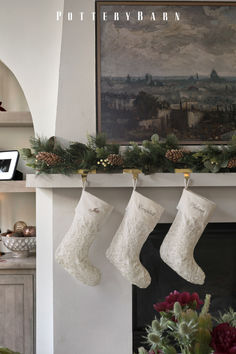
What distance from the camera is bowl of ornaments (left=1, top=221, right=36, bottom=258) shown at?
2812 millimetres

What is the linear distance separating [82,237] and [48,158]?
446mm

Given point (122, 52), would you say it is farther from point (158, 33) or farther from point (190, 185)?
point (190, 185)

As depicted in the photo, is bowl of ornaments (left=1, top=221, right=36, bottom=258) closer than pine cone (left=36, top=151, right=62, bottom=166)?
No

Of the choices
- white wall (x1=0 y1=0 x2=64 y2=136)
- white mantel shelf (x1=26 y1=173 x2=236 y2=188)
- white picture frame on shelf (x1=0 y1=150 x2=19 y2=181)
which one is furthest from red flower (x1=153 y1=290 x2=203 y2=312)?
white picture frame on shelf (x1=0 y1=150 x2=19 y2=181)

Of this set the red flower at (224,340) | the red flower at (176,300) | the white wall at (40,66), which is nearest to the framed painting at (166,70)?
the white wall at (40,66)

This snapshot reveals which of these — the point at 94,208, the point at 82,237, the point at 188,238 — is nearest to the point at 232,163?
the point at 188,238

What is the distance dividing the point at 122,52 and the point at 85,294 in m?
1.36

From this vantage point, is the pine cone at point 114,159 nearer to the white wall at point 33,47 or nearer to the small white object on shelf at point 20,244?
the white wall at point 33,47

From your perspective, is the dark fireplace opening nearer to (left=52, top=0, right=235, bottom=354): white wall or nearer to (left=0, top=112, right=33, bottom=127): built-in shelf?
(left=52, top=0, right=235, bottom=354): white wall

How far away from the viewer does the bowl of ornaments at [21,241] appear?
2.81m

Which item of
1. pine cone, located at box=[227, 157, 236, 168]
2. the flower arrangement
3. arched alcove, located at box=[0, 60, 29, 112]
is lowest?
the flower arrangement

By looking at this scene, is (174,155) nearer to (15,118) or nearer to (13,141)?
(15,118)

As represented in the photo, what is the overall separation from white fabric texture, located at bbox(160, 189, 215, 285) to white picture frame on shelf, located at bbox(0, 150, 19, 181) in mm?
1128

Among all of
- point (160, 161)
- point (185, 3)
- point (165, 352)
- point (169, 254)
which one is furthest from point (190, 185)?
point (165, 352)
